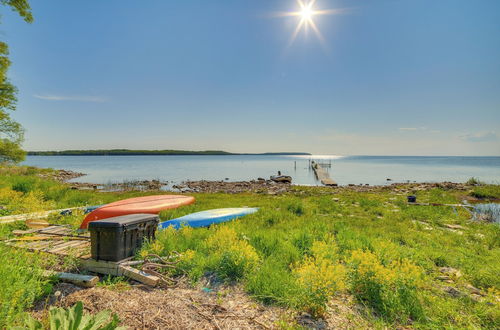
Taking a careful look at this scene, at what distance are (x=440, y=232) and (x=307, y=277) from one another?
22.9 feet

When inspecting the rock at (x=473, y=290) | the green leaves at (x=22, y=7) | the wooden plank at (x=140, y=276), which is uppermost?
the green leaves at (x=22, y=7)

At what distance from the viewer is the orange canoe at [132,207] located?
26.8 feet

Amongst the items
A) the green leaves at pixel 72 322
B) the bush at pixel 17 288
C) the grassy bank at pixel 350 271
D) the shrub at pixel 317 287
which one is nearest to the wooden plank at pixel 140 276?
the grassy bank at pixel 350 271

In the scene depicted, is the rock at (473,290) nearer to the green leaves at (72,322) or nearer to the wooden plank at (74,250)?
the green leaves at (72,322)

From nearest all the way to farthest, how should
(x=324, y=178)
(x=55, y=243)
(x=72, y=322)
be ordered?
(x=72, y=322), (x=55, y=243), (x=324, y=178)

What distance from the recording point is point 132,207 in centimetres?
972

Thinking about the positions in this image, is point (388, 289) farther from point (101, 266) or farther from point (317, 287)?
point (101, 266)

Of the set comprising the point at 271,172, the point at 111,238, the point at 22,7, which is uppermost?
the point at 22,7

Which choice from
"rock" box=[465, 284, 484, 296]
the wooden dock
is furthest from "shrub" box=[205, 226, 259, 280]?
the wooden dock

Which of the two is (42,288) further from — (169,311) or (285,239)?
(285,239)

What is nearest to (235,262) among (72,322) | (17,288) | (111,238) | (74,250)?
(111,238)

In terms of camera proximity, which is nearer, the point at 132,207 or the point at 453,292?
the point at 453,292

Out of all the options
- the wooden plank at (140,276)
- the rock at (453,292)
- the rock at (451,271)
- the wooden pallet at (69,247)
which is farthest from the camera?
the rock at (451,271)

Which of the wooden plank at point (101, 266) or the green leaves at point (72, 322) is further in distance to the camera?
the wooden plank at point (101, 266)
